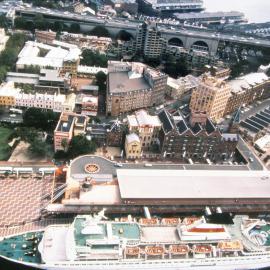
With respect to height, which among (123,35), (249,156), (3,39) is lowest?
(249,156)

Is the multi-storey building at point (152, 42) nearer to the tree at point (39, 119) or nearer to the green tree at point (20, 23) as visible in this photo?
the green tree at point (20, 23)

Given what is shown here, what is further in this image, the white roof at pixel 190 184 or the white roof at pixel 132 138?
the white roof at pixel 132 138

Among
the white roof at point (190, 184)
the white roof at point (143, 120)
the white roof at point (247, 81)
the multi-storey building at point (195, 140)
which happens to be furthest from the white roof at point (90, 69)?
the white roof at point (190, 184)

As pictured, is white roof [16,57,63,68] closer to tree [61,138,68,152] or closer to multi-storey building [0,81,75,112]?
multi-storey building [0,81,75,112]

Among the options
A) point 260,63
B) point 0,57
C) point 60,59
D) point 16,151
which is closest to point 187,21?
point 260,63

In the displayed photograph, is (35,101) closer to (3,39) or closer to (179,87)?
(179,87)

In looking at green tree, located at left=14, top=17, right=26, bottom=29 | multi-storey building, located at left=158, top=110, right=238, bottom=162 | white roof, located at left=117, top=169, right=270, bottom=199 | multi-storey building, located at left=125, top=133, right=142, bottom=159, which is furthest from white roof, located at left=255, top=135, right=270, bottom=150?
green tree, located at left=14, top=17, right=26, bottom=29

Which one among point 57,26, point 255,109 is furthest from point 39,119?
point 57,26
